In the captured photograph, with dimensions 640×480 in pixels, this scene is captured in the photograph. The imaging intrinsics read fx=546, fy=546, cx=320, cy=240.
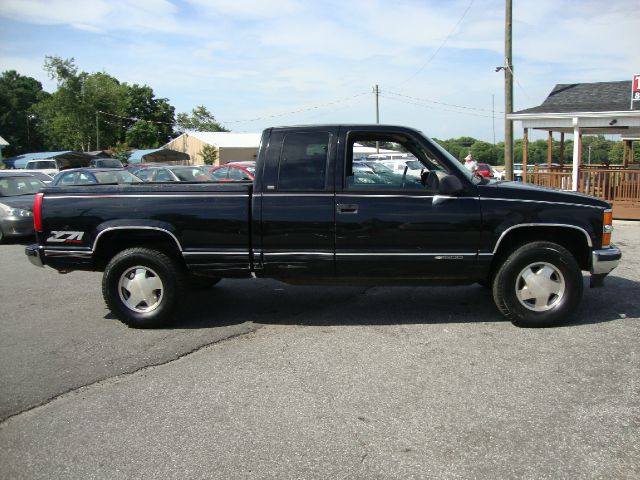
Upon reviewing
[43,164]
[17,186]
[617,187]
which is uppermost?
[43,164]

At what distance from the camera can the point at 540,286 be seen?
5.16m

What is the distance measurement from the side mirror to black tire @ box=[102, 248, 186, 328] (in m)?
2.67

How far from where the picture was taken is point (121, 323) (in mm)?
5684

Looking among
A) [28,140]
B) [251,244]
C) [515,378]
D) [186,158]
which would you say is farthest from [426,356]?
[28,140]

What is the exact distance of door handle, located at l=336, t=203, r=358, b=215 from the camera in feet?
16.7

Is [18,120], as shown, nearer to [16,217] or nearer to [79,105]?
[79,105]

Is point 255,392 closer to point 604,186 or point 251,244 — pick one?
point 251,244

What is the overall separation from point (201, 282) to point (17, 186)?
842cm

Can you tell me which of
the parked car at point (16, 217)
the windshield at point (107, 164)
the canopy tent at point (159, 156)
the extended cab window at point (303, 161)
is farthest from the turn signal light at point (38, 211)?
the canopy tent at point (159, 156)

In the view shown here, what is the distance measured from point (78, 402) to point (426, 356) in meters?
2.69

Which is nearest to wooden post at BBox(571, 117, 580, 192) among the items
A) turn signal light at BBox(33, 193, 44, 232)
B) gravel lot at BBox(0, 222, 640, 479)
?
gravel lot at BBox(0, 222, 640, 479)

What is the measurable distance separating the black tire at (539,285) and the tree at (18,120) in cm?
8273

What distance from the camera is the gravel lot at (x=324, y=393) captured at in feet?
10.0

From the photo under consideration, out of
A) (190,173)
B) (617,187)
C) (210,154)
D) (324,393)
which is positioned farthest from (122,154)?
(324,393)
